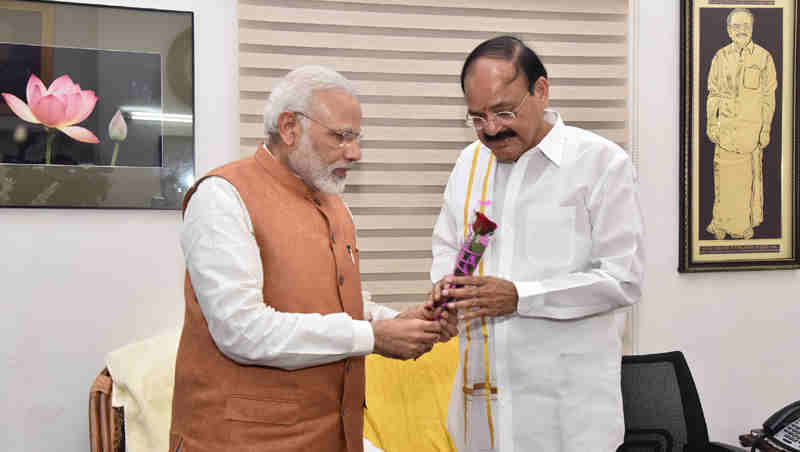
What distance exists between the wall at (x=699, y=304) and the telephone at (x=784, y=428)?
0.93 meters

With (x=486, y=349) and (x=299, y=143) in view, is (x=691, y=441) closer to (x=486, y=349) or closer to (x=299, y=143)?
(x=486, y=349)

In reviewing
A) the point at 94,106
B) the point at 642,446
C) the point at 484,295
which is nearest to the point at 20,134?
the point at 94,106

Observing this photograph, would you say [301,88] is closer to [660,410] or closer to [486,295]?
[486,295]

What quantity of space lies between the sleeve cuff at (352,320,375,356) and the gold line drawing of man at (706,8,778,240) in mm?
2538

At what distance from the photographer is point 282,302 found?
1518 mm

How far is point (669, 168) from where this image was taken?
3348 mm

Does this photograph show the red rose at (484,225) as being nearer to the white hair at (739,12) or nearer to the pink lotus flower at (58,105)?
the pink lotus flower at (58,105)

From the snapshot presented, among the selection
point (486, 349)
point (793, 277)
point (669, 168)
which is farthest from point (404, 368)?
point (793, 277)

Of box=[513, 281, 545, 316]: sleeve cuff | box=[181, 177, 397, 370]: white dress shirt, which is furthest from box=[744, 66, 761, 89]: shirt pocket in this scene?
box=[181, 177, 397, 370]: white dress shirt

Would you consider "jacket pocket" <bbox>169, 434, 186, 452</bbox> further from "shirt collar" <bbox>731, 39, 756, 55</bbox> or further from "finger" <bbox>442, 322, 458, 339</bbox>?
"shirt collar" <bbox>731, 39, 756, 55</bbox>

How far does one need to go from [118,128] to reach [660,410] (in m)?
2.64

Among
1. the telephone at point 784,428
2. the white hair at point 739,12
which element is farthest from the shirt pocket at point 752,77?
the telephone at point 784,428

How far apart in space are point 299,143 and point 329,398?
68 centimetres

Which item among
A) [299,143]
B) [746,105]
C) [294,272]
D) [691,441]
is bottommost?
[691,441]
